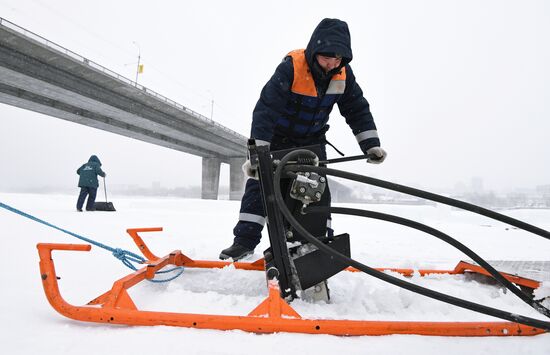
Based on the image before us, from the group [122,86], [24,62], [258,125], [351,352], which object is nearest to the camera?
[351,352]

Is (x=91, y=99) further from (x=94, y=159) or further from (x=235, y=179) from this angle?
(x=235, y=179)

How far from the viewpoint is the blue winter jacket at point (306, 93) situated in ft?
6.03

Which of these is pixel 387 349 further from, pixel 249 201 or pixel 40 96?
pixel 40 96

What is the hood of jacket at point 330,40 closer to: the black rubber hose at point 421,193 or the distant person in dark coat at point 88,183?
the black rubber hose at point 421,193

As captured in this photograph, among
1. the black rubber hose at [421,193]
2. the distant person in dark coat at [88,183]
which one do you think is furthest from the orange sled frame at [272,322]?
the distant person in dark coat at [88,183]

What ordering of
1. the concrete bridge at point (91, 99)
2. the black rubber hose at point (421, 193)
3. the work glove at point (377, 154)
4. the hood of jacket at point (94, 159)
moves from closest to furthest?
the black rubber hose at point (421, 193)
the work glove at point (377, 154)
the hood of jacket at point (94, 159)
the concrete bridge at point (91, 99)

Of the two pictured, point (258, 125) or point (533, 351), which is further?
point (258, 125)

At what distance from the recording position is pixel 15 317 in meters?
1.11

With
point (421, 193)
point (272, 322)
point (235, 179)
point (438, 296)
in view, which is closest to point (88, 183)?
point (272, 322)

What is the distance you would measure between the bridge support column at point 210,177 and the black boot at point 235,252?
22.2 metres

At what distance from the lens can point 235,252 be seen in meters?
2.12

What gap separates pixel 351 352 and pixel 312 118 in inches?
62.2

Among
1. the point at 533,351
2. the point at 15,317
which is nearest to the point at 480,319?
the point at 533,351

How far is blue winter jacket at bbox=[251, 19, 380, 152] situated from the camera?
6.03ft
